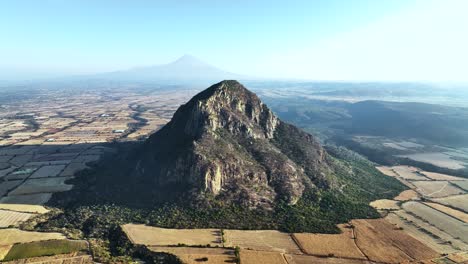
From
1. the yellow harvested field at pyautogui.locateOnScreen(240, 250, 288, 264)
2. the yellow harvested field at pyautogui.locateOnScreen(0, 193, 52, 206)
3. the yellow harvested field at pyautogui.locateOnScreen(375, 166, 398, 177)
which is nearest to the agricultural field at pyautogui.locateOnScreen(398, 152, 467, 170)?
the yellow harvested field at pyautogui.locateOnScreen(375, 166, 398, 177)

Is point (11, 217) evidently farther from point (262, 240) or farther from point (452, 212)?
point (452, 212)

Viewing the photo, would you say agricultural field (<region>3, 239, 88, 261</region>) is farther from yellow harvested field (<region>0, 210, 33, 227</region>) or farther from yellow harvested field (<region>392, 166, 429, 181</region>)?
yellow harvested field (<region>392, 166, 429, 181</region>)

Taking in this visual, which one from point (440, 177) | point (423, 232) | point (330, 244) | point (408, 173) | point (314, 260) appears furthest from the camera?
point (408, 173)

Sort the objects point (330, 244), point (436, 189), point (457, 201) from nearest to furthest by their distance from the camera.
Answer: point (330, 244) < point (457, 201) < point (436, 189)

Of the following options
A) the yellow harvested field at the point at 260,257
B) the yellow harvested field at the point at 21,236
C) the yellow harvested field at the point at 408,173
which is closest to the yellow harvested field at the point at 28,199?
the yellow harvested field at the point at 21,236

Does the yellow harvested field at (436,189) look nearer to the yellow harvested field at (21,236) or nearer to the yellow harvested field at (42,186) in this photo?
the yellow harvested field at (21,236)

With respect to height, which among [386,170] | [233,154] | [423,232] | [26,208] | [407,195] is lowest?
[386,170]

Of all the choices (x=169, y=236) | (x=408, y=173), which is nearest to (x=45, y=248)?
(x=169, y=236)

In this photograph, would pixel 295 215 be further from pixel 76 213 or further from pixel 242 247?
pixel 76 213

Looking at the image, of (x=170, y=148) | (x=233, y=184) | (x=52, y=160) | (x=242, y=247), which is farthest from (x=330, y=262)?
(x=52, y=160)
